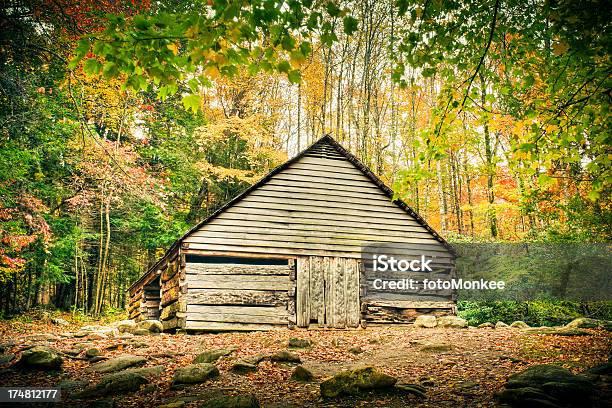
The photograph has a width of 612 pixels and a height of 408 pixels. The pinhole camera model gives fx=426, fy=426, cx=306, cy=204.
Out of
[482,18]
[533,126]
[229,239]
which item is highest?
[482,18]

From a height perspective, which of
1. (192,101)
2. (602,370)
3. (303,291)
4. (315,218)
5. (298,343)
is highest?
(192,101)

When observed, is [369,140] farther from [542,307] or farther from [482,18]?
[482,18]

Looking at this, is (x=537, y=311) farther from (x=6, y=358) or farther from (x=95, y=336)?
(x=6, y=358)

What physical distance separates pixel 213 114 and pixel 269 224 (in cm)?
1365

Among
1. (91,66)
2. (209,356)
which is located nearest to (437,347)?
(209,356)

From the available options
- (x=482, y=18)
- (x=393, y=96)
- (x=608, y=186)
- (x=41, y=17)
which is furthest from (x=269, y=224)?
(x=393, y=96)

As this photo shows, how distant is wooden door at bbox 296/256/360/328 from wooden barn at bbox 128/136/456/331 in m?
0.03

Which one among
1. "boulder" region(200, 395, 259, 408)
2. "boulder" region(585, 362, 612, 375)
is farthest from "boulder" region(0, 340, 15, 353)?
"boulder" region(585, 362, 612, 375)

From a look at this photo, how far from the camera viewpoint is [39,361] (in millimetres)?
7816

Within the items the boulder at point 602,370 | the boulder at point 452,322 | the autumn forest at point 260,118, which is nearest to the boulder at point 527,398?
the boulder at point 602,370

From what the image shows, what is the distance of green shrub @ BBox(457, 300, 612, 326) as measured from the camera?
16625mm

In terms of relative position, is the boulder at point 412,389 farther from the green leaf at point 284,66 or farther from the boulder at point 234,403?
the green leaf at point 284,66

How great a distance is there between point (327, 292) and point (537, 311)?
8969 millimetres

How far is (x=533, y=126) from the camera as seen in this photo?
5434mm
